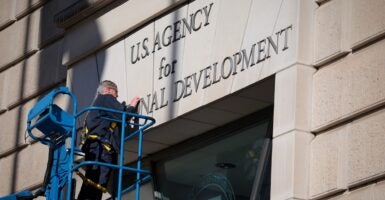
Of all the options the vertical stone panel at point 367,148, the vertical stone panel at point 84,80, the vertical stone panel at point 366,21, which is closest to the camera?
the vertical stone panel at point 367,148

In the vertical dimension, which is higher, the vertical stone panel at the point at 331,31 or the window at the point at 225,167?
the vertical stone panel at the point at 331,31

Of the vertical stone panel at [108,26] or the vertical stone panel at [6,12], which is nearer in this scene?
the vertical stone panel at [108,26]

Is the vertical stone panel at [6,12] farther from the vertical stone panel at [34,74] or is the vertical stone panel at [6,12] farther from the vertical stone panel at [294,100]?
the vertical stone panel at [294,100]

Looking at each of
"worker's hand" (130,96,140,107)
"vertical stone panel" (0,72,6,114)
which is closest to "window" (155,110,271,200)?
"worker's hand" (130,96,140,107)

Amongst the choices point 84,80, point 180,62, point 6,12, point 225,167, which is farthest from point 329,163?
point 6,12

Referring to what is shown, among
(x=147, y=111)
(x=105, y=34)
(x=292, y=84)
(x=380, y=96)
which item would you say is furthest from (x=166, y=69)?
(x=380, y=96)

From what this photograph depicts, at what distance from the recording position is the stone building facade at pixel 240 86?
10.2 meters

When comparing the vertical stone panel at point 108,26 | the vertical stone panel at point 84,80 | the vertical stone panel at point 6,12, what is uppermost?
the vertical stone panel at point 6,12

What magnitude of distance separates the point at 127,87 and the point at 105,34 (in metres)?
1.00

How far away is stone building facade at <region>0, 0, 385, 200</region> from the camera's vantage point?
10234mm

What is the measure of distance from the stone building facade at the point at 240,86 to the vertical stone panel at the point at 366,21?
0.01 meters

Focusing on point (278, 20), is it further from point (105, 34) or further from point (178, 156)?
point (105, 34)

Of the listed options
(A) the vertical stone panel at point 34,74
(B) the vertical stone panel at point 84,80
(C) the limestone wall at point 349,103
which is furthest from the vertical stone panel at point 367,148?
(A) the vertical stone panel at point 34,74

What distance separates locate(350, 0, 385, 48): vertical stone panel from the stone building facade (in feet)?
0.04
